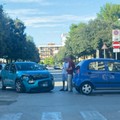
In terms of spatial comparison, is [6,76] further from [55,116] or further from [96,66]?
[55,116]

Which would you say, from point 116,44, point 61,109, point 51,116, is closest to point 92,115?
point 51,116

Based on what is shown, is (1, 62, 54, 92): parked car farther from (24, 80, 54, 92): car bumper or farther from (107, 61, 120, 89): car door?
(107, 61, 120, 89): car door

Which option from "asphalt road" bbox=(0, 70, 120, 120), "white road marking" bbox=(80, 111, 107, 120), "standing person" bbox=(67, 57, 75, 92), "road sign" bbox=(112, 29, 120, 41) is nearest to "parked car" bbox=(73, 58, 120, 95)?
"standing person" bbox=(67, 57, 75, 92)

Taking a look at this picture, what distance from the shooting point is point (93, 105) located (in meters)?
15.6

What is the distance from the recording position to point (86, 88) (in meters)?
20.2

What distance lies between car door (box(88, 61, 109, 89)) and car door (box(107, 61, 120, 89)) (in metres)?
0.23

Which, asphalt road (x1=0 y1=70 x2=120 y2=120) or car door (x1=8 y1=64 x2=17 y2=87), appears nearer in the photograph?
asphalt road (x1=0 y1=70 x2=120 y2=120)

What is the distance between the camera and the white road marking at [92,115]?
39.5 feet

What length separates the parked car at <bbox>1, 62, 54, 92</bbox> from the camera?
71.2 ft

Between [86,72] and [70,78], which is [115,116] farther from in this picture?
[70,78]

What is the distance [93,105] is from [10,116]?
3846 mm

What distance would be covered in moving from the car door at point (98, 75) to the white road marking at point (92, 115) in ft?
22.4

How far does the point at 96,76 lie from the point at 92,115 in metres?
7.61

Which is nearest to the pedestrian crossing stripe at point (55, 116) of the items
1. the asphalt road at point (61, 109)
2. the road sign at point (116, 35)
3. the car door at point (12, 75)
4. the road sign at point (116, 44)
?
the asphalt road at point (61, 109)
